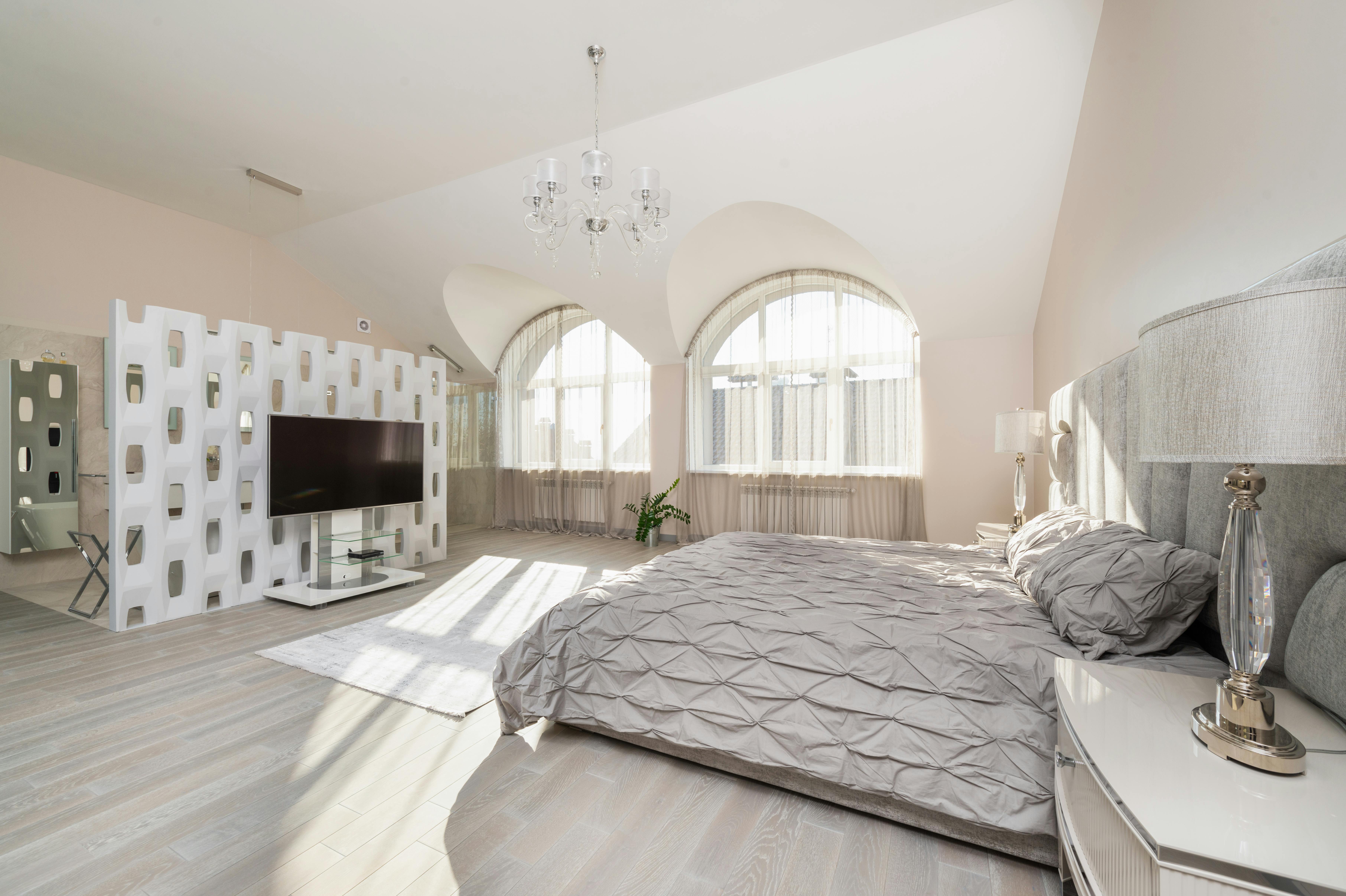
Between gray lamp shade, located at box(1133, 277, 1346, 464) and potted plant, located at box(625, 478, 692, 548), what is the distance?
542 cm

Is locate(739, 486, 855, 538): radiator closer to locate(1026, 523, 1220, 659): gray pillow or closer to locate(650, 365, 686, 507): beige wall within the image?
locate(650, 365, 686, 507): beige wall

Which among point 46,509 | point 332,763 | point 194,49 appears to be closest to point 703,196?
point 194,49

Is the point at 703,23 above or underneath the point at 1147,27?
above

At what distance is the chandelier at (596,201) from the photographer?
9.52 ft

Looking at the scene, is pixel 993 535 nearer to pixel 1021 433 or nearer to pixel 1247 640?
pixel 1021 433

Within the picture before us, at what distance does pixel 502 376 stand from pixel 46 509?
4451mm

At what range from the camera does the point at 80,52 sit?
3.31 metres

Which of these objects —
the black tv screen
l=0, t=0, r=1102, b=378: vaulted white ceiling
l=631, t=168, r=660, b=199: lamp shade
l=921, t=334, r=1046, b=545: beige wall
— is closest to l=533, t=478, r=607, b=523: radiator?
the black tv screen

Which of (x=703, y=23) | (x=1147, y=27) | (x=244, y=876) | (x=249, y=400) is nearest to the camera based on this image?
(x=244, y=876)

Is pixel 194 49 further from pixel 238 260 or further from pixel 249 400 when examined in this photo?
pixel 238 260

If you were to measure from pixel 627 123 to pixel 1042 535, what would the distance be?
3.58 meters

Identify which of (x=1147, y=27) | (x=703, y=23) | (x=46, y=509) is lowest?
(x=46, y=509)

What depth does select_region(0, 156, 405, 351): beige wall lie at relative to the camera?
4.51 m

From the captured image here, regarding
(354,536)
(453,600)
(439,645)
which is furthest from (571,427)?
(439,645)
